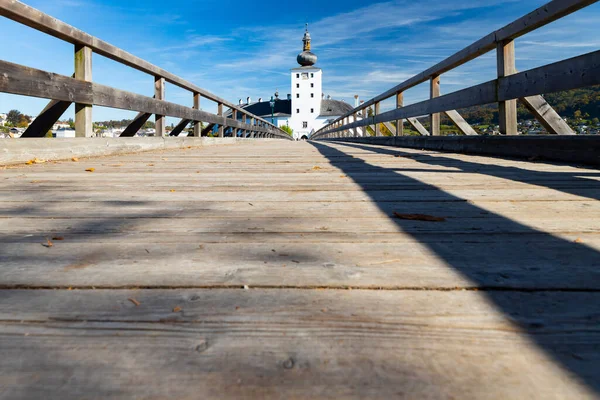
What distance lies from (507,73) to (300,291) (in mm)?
3554

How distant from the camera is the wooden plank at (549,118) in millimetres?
A: 3059

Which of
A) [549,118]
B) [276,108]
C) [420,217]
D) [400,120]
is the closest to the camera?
[420,217]

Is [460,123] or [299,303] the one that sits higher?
[460,123]

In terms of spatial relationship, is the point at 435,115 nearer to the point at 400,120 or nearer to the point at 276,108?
the point at 400,120

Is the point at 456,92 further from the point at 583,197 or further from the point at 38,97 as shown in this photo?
the point at 38,97

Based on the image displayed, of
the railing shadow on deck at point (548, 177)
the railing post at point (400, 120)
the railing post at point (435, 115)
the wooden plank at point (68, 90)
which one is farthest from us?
the railing post at point (400, 120)

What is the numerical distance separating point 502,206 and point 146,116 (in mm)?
4094

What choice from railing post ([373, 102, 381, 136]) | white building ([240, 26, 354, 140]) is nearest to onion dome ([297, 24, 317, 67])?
Result: white building ([240, 26, 354, 140])

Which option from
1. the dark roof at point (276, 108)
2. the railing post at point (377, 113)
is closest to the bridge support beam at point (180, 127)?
the railing post at point (377, 113)

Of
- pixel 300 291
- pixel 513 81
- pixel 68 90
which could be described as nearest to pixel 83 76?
pixel 68 90

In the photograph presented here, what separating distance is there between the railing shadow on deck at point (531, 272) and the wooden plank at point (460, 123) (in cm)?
349

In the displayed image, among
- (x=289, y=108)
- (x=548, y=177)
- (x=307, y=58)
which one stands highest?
(x=307, y=58)

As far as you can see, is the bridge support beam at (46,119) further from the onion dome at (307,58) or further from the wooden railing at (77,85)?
the onion dome at (307,58)

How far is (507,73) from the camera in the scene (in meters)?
3.52
